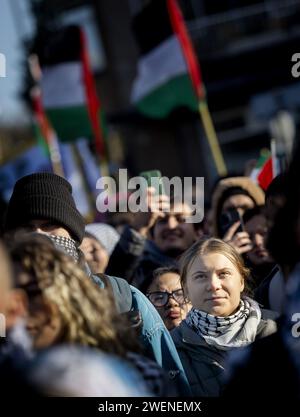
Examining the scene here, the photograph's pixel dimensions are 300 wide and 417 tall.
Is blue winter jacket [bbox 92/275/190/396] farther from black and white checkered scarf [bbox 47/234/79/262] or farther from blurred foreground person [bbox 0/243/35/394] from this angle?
blurred foreground person [bbox 0/243/35/394]

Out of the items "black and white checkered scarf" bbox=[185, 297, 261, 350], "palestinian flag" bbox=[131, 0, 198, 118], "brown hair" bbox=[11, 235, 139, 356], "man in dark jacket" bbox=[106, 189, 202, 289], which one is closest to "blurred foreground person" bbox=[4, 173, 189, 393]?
"black and white checkered scarf" bbox=[185, 297, 261, 350]

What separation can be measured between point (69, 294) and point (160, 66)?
6779 mm

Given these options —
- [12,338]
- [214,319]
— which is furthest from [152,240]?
[12,338]

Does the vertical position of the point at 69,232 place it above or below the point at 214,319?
above

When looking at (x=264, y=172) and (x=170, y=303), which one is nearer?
(x=170, y=303)

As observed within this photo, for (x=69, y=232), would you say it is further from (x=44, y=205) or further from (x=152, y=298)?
(x=152, y=298)

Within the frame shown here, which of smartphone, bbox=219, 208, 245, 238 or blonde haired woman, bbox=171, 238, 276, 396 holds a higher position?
smartphone, bbox=219, 208, 245, 238

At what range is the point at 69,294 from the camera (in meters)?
2.35

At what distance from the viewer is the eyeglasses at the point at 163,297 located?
400cm

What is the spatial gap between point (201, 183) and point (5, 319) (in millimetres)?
4026

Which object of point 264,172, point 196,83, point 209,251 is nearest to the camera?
point 209,251

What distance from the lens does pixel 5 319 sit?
2277 mm

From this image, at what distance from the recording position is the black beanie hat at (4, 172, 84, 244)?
3375 mm

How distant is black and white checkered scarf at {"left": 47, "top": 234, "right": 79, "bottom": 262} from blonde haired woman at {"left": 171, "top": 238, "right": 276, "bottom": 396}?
1.78 feet
